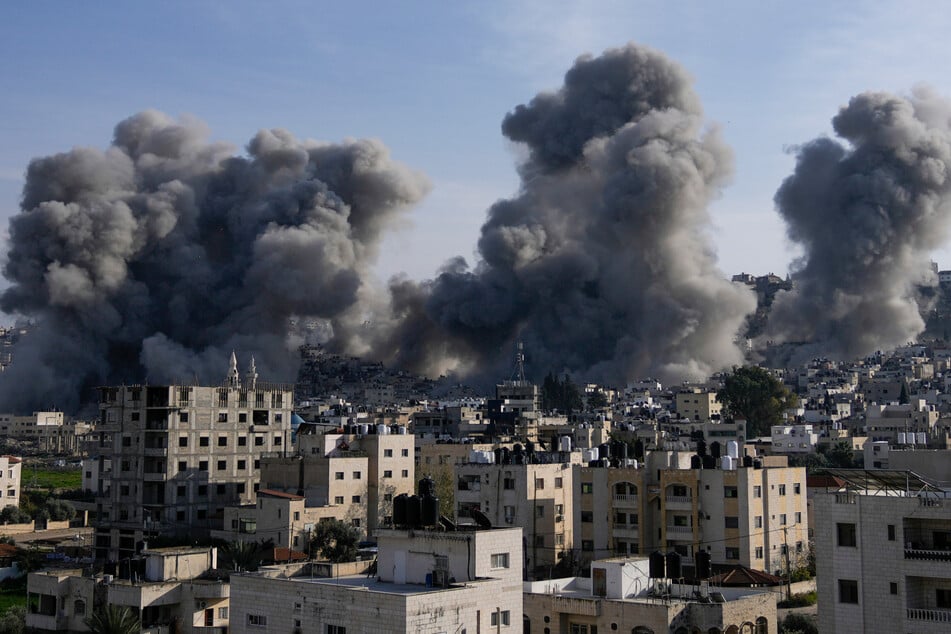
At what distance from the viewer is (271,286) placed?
9188 cm

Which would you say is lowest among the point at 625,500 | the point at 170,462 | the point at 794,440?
the point at 625,500

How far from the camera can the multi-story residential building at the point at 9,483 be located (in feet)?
183

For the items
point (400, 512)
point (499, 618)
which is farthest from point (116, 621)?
point (499, 618)

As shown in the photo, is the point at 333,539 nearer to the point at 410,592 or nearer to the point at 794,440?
the point at 410,592

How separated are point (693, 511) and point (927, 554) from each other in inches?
570

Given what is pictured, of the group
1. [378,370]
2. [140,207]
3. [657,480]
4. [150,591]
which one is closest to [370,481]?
[657,480]

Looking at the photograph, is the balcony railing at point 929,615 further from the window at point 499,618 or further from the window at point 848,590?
the window at point 499,618

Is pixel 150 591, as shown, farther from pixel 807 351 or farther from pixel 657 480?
pixel 807 351

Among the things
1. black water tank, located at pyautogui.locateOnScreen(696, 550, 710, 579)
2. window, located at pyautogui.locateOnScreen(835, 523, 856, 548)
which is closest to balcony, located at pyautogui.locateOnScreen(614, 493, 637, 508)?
black water tank, located at pyautogui.locateOnScreen(696, 550, 710, 579)

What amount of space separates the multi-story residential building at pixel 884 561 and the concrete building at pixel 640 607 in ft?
6.48

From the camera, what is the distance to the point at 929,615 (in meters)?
16.8

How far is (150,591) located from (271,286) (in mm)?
71514

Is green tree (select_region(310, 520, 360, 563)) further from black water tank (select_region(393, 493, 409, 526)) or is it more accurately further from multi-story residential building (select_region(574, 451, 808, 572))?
black water tank (select_region(393, 493, 409, 526))

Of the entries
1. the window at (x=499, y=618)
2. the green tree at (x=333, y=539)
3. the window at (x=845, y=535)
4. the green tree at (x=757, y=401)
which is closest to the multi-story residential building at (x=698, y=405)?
the green tree at (x=757, y=401)
